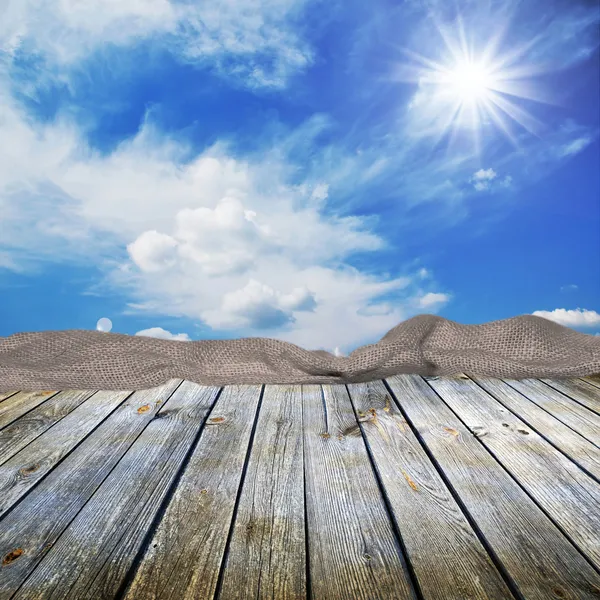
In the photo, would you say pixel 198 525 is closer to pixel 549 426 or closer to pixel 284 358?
pixel 549 426

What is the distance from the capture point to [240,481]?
4.46 feet

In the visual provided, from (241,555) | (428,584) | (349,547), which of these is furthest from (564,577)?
(241,555)

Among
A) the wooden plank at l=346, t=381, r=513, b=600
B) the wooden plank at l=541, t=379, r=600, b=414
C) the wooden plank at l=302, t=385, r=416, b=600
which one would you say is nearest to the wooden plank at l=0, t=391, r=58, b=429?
the wooden plank at l=302, t=385, r=416, b=600

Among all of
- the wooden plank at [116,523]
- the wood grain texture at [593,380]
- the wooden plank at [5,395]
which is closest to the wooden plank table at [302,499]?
the wooden plank at [116,523]

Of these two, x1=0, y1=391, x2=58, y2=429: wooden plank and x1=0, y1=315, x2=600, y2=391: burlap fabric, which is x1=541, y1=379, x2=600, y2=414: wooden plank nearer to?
x1=0, y1=315, x2=600, y2=391: burlap fabric

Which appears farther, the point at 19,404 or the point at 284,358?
the point at 284,358

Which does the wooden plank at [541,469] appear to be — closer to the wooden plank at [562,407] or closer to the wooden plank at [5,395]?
the wooden plank at [562,407]

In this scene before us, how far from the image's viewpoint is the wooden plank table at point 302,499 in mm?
987

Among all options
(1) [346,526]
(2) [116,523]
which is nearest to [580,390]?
(1) [346,526]

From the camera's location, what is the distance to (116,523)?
1183 millimetres

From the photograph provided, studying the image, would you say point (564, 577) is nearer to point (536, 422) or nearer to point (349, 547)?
point (349, 547)

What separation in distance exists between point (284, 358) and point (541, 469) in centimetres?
126

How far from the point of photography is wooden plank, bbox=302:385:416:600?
3.14 ft

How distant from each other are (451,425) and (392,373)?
661 mm
